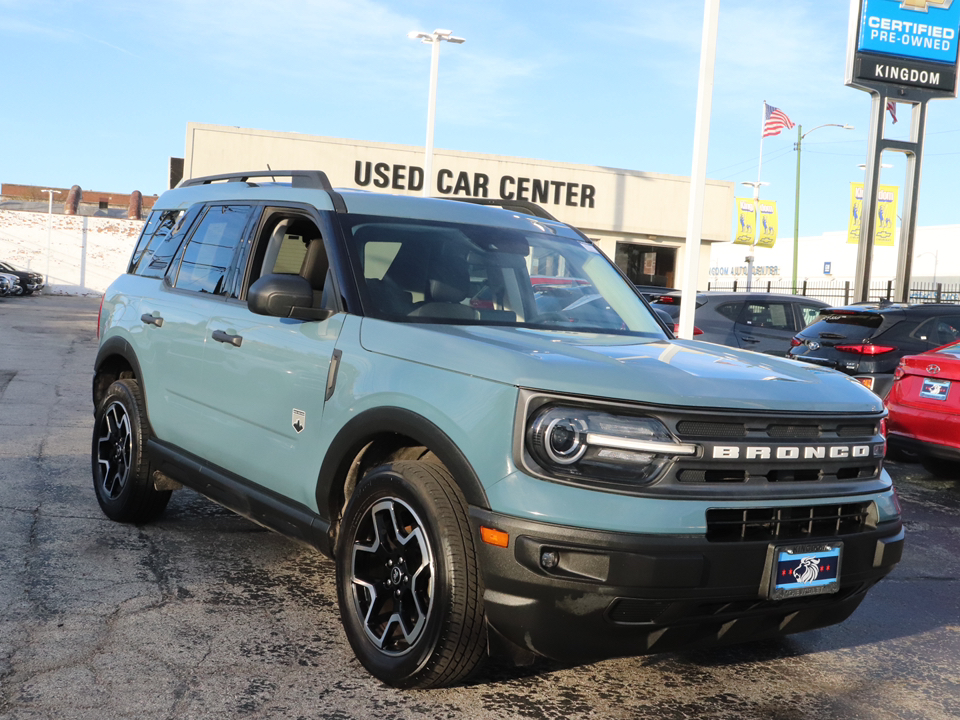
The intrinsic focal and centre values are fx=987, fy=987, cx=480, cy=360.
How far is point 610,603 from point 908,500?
5813 mm

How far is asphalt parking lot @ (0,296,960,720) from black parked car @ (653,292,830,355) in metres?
8.27

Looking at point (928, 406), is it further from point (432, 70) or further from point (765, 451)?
point (432, 70)

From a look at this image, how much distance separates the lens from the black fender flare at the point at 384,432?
3.28 meters

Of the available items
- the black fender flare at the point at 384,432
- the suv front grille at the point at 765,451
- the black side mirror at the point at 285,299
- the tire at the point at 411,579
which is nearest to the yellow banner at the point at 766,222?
the black side mirror at the point at 285,299

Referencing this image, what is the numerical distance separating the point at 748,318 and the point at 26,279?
3672cm

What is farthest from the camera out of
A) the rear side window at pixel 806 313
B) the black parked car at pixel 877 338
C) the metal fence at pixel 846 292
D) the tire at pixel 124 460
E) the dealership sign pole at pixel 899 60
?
the metal fence at pixel 846 292

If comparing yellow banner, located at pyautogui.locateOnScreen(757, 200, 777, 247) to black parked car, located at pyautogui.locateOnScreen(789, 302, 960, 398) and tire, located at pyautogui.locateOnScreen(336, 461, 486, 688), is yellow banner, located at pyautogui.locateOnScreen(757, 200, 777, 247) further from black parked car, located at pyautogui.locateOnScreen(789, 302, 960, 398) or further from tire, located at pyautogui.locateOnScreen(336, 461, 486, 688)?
tire, located at pyautogui.locateOnScreen(336, 461, 486, 688)

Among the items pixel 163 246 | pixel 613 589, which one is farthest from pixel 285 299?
pixel 163 246

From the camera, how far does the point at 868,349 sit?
1041 centimetres

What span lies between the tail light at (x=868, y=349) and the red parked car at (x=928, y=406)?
1.59m

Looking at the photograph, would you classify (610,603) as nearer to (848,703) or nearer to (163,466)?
(848,703)

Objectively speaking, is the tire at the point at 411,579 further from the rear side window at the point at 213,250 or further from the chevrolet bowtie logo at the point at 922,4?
the chevrolet bowtie logo at the point at 922,4

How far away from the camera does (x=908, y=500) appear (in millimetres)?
8000

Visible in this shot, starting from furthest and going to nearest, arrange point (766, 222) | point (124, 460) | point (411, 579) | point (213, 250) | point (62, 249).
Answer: point (62, 249)
point (766, 222)
point (124, 460)
point (213, 250)
point (411, 579)
